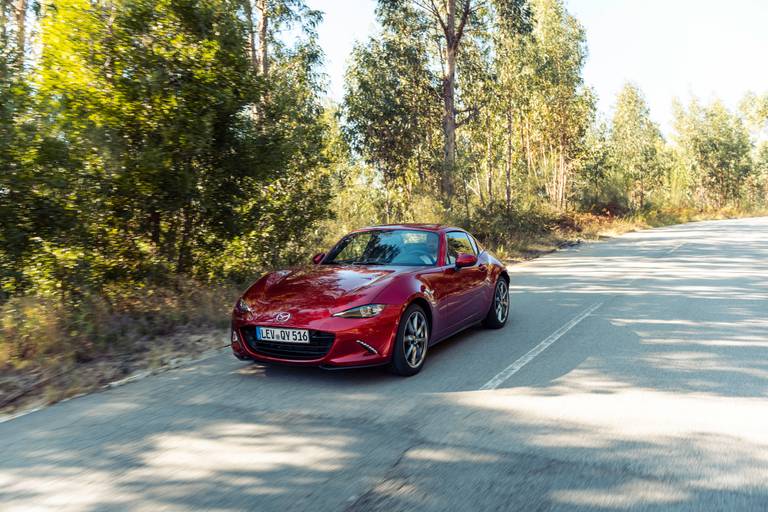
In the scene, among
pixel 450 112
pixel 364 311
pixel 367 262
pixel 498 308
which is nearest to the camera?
pixel 364 311

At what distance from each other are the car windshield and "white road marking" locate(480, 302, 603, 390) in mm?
1442

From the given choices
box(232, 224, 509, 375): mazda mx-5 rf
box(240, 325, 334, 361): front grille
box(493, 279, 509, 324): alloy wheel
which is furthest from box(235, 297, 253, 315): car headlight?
box(493, 279, 509, 324): alloy wheel

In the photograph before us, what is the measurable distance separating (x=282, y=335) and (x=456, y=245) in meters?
2.82

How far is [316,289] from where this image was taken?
5875 millimetres

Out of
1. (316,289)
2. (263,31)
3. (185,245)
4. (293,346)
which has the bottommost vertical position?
(293,346)

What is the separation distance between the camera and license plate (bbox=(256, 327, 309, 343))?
5383mm

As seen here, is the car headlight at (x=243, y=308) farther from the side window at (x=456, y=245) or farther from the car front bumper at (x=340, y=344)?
the side window at (x=456, y=245)

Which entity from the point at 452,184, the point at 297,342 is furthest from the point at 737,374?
the point at 452,184

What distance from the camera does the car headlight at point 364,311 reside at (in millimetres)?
5398

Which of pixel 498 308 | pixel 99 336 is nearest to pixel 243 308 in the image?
pixel 99 336

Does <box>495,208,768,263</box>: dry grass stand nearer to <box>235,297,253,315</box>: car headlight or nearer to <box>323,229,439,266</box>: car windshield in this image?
<box>323,229,439,266</box>: car windshield

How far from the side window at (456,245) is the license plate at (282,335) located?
221cm

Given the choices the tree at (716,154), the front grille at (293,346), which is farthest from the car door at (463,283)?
the tree at (716,154)

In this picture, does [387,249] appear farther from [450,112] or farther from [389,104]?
[389,104]
